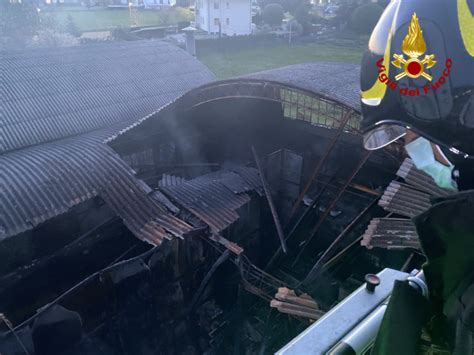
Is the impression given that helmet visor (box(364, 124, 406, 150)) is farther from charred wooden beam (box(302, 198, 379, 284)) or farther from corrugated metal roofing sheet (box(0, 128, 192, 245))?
charred wooden beam (box(302, 198, 379, 284))

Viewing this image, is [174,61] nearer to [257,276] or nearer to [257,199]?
[257,199]

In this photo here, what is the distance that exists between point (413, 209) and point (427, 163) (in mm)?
5456

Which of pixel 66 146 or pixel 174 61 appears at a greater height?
pixel 174 61

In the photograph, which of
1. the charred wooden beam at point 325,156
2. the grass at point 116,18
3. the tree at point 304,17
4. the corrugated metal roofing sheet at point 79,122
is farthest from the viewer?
the tree at point 304,17

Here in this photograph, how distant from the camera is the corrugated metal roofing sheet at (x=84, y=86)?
14.6 m

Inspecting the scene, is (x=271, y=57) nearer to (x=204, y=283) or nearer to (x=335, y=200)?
(x=335, y=200)

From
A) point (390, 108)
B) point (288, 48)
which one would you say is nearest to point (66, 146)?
point (390, 108)

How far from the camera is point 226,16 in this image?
155 ft

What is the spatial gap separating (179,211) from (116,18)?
53.1 meters

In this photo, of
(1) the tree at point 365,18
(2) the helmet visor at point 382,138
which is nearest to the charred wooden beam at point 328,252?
(2) the helmet visor at point 382,138

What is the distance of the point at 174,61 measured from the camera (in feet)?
68.3

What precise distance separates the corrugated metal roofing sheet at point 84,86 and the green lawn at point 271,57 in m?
12.2

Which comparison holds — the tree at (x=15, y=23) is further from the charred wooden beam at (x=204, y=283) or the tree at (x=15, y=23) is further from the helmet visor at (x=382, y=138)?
the helmet visor at (x=382, y=138)

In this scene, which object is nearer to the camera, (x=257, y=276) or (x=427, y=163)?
(x=427, y=163)
